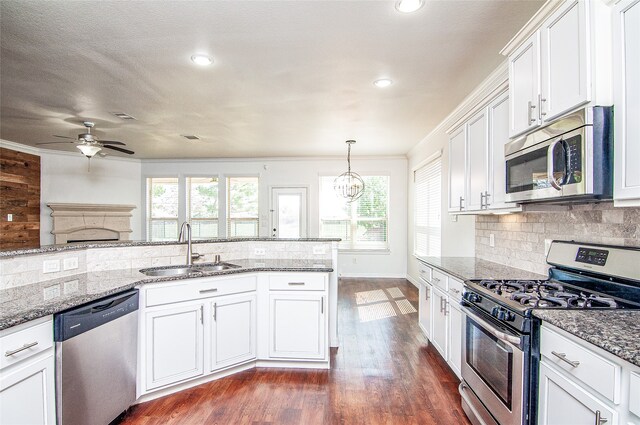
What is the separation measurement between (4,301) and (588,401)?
8.69ft

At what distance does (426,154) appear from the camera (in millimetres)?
5660

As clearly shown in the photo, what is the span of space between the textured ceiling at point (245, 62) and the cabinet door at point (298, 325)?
6.62 ft

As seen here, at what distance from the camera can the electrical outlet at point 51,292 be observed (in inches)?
72.8

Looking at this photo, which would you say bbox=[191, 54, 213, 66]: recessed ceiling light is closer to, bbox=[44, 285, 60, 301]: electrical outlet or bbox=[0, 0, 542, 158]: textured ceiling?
bbox=[0, 0, 542, 158]: textured ceiling

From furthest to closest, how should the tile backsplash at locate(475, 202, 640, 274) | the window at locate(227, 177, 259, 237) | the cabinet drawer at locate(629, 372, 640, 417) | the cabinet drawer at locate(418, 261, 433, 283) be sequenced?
the window at locate(227, 177, 259, 237) → the cabinet drawer at locate(418, 261, 433, 283) → the tile backsplash at locate(475, 202, 640, 274) → the cabinet drawer at locate(629, 372, 640, 417)

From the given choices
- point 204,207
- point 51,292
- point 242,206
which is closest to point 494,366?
point 51,292

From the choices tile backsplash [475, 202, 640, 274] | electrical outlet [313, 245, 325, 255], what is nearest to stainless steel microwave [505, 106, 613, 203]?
tile backsplash [475, 202, 640, 274]

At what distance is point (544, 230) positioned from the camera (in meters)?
2.50

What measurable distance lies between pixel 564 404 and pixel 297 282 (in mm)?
1926

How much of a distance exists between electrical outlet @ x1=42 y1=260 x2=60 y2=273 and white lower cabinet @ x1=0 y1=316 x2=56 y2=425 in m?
0.77

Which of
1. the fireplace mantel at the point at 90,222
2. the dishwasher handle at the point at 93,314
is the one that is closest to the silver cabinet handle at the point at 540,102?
the dishwasher handle at the point at 93,314

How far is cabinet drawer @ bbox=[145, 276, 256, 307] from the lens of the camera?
2387mm

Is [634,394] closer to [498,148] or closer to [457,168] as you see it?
[498,148]

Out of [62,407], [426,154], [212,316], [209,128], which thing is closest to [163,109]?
[209,128]
